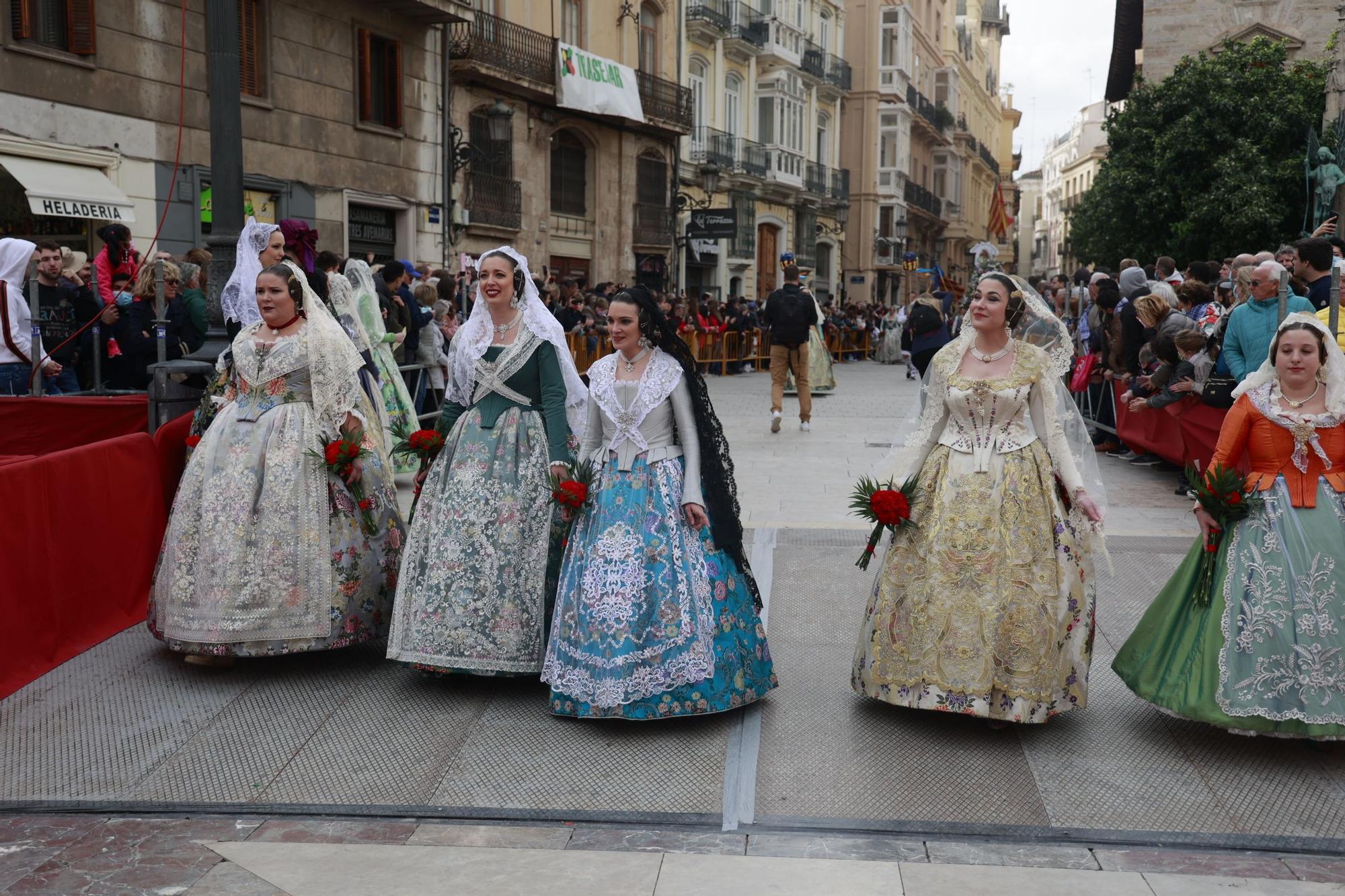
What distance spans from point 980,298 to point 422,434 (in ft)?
7.67

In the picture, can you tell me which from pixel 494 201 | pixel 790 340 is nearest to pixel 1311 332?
pixel 790 340

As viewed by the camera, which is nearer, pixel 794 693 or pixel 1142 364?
pixel 794 693

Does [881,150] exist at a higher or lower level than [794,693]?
higher

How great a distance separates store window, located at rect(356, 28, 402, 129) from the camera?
62.7ft

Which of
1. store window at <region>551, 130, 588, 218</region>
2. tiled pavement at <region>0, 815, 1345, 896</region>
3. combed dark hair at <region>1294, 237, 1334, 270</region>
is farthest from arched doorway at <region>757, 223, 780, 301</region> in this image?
tiled pavement at <region>0, 815, 1345, 896</region>

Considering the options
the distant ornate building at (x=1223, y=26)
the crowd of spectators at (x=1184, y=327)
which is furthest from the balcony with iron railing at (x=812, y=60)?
the crowd of spectators at (x=1184, y=327)

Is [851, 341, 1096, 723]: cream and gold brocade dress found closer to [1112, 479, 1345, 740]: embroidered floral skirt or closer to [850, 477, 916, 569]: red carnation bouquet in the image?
[850, 477, 916, 569]: red carnation bouquet

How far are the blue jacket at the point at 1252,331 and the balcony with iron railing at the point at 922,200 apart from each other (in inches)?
1646

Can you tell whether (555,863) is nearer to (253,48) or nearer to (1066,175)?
(253,48)

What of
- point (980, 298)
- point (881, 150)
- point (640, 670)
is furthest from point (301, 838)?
point (881, 150)

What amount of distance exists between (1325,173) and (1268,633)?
1327cm

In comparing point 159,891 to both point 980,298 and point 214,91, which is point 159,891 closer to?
point 980,298

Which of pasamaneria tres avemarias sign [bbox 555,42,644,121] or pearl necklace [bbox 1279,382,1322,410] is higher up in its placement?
pasamaneria tres avemarias sign [bbox 555,42,644,121]

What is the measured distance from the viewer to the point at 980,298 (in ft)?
15.9
